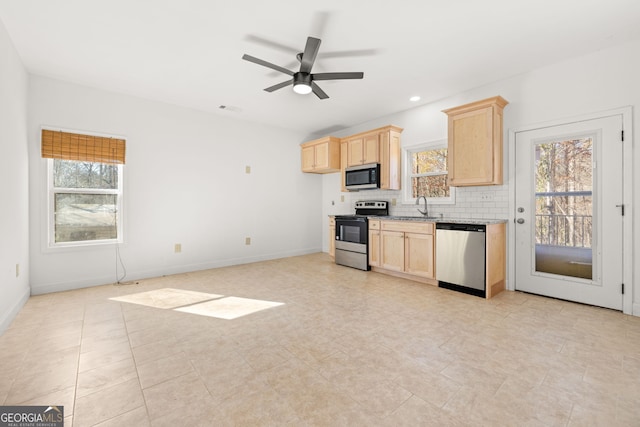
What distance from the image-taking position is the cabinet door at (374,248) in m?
4.49

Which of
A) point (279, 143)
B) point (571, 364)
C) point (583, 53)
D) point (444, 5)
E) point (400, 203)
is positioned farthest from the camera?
point (279, 143)

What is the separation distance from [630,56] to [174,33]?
4.43 m

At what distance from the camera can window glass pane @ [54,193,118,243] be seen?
3674mm

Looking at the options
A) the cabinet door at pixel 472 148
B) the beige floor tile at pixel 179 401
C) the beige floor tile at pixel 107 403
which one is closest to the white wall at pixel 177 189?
the beige floor tile at pixel 107 403

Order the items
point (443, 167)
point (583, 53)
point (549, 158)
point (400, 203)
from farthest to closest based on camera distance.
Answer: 1. point (400, 203)
2. point (443, 167)
3. point (549, 158)
4. point (583, 53)

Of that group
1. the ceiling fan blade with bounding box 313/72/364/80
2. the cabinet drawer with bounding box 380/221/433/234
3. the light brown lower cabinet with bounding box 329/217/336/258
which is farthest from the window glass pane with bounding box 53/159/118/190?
the cabinet drawer with bounding box 380/221/433/234

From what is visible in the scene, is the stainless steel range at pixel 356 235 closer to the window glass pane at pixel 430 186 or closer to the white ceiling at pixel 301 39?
the window glass pane at pixel 430 186

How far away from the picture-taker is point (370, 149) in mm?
5000

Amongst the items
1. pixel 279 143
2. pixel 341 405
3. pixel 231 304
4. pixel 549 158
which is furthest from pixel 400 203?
pixel 341 405

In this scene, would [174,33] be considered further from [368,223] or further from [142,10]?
[368,223]

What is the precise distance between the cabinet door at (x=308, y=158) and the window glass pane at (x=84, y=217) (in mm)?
3384

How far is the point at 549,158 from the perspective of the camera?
3.32 metres

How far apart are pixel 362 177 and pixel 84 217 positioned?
417 cm

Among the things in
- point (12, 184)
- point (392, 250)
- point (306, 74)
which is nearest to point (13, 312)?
point (12, 184)
